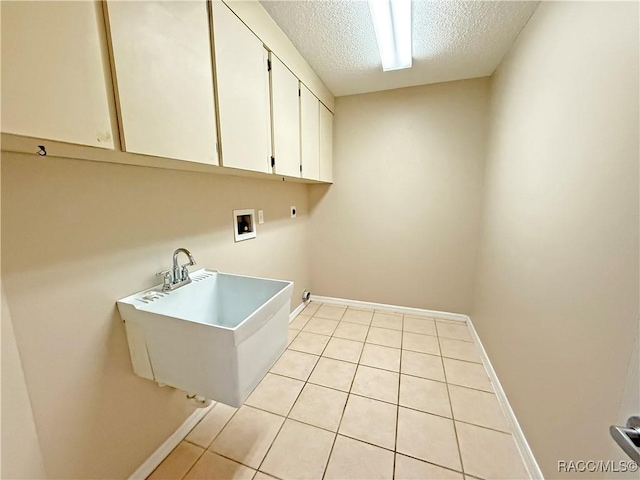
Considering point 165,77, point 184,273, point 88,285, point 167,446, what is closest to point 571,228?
point 165,77

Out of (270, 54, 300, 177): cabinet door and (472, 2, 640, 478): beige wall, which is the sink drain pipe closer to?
(270, 54, 300, 177): cabinet door

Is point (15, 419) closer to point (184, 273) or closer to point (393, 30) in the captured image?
point (184, 273)

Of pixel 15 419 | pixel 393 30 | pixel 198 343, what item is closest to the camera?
pixel 15 419

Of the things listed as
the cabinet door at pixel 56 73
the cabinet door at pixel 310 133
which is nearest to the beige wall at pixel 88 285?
the cabinet door at pixel 56 73

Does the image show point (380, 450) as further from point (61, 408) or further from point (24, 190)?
point (24, 190)

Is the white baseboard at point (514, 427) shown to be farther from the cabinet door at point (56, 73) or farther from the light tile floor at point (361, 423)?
the cabinet door at point (56, 73)

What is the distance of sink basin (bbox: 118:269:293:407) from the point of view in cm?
93

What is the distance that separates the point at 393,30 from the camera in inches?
62.8

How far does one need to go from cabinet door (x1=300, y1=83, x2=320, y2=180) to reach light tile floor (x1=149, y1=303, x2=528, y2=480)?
1.59 metres

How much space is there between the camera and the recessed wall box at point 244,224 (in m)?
1.82

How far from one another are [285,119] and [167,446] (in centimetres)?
207

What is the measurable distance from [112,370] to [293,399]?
3.46 ft

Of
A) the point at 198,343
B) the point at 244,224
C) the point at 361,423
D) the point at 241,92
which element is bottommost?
the point at 361,423

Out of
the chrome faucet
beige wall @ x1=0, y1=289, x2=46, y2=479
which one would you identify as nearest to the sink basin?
the chrome faucet
